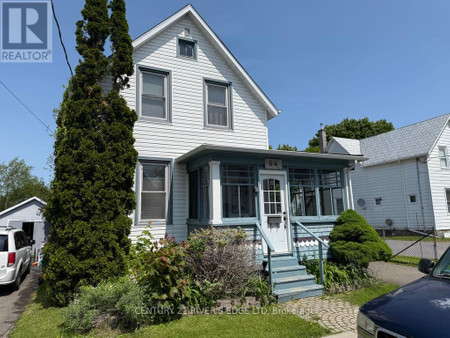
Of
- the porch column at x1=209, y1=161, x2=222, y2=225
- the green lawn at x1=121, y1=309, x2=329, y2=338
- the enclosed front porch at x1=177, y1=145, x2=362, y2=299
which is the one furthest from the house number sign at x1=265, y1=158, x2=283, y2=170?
the green lawn at x1=121, y1=309, x2=329, y2=338

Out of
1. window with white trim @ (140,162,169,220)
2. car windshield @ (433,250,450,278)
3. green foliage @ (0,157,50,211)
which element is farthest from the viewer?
green foliage @ (0,157,50,211)

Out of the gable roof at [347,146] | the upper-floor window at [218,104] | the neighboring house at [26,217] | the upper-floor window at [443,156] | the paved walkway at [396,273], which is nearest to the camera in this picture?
A: the paved walkway at [396,273]

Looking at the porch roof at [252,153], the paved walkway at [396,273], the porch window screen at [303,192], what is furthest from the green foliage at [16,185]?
the paved walkway at [396,273]

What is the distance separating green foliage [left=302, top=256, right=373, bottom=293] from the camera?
7297mm

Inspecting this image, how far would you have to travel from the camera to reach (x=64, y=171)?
22.4 feet

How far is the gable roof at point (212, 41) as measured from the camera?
9.53 meters

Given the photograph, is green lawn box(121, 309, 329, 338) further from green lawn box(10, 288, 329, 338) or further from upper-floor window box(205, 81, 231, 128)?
upper-floor window box(205, 81, 231, 128)

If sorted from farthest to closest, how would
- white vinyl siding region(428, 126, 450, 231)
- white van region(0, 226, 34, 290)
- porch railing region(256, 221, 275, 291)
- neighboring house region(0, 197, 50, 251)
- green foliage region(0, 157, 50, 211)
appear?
green foliage region(0, 157, 50, 211), neighboring house region(0, 197, 50, 251), white vinyl siding region(428, 126, 450, 231), white van region(0, 226, 34, 290), porch railing region(256, 221, 275, 291)

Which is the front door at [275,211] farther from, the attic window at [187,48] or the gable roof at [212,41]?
the attic window at [187,48]

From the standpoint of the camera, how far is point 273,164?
858 cm

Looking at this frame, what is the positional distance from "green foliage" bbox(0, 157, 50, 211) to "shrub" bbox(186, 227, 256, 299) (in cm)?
4861

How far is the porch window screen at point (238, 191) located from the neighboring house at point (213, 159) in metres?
0.03

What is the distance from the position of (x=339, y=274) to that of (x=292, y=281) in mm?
1560

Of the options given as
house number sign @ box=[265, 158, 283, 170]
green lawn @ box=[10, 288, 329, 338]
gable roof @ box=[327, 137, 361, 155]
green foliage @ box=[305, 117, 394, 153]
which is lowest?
green lawn @ box=[10, 288, 329, 338]
